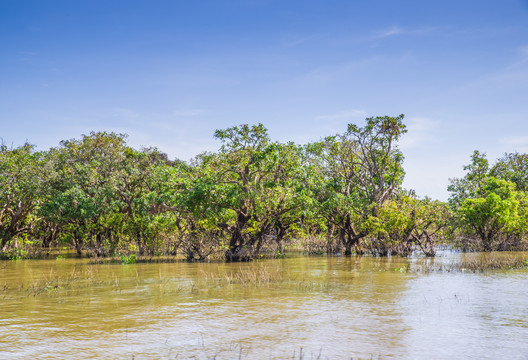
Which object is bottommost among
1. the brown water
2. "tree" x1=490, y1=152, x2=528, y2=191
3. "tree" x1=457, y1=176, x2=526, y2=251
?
the brown water

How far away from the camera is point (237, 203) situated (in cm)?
2655

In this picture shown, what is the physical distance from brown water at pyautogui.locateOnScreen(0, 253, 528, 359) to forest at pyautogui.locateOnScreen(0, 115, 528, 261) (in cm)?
871

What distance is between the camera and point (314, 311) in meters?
12.8

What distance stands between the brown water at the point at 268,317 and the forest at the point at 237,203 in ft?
28.6

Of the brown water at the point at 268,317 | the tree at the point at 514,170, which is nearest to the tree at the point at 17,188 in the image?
the brown water at the point at 268,317

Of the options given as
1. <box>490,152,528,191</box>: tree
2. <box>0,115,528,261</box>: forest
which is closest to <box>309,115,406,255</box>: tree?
<box>0,115,528,261</box>: forest

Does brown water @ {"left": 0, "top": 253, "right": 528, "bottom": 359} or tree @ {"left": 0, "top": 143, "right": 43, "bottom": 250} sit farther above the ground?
tree @ {"left": 0, "top": 143, "right": 43, "bottom": 250}

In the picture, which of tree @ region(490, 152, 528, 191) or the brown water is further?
tree @ region(490, 152, 528, 191)

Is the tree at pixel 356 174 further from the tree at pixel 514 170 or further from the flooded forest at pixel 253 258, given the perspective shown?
the tree at pixel 514 170

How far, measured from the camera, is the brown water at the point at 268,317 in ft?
30.7

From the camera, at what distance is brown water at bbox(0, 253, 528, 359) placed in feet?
30.7

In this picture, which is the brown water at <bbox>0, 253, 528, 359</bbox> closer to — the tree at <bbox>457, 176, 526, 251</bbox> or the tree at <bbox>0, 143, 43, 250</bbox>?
the tree at <bbox>0, 143, 43, 250</bbox>

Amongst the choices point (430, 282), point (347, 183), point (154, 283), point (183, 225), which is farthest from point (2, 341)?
point (347, 183)

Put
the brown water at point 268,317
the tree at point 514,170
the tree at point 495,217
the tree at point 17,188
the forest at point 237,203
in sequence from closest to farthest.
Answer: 1. the brown water at point 268,317
2. the forest at point 237,203
3. the tree at point 17,188
4. the tree at point 495,217
5. the tree at point 514,170
